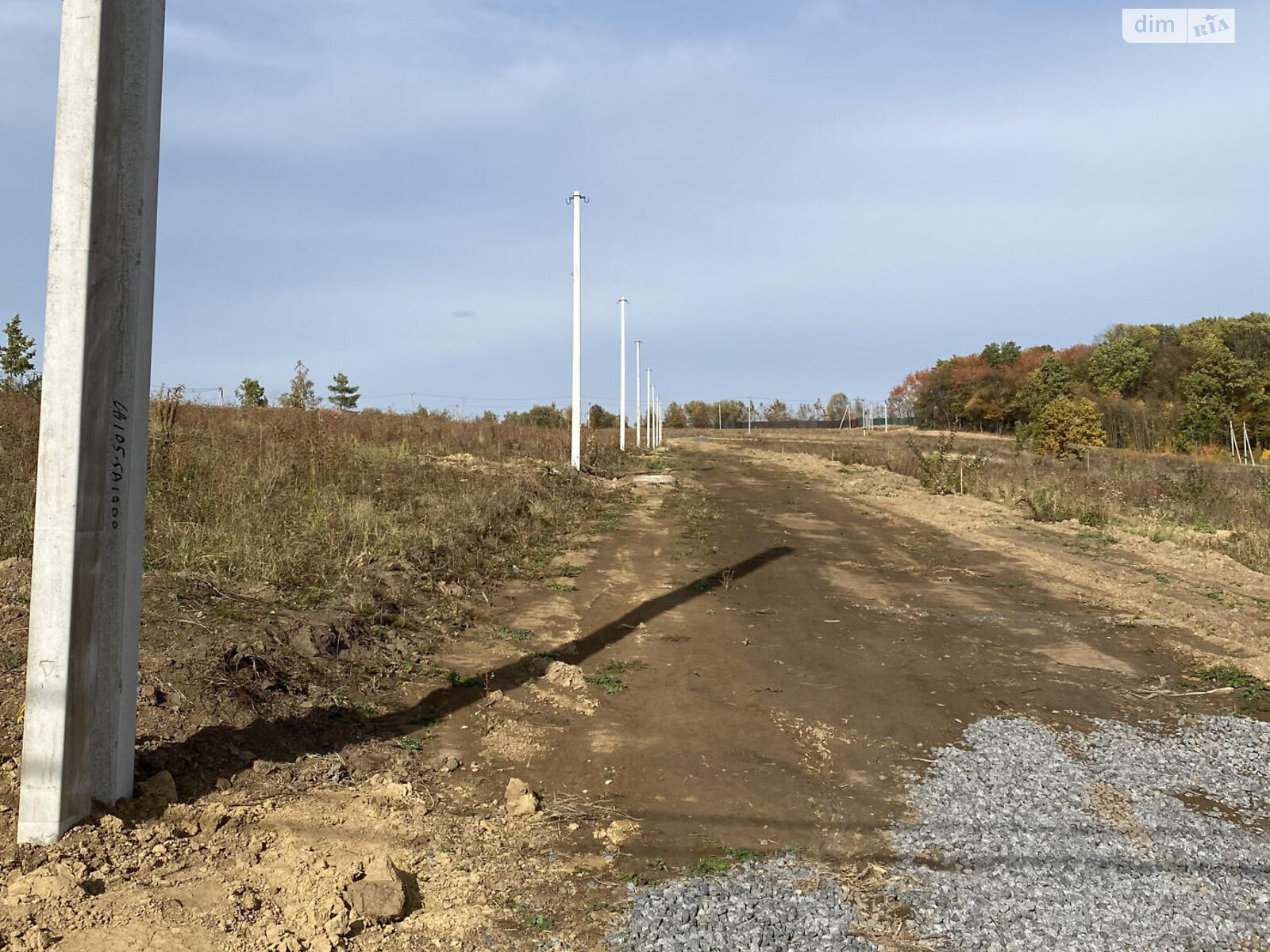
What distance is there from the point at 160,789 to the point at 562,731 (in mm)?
2307

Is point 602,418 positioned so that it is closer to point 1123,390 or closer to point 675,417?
point 675,417

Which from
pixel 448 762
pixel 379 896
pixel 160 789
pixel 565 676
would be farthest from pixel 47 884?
pixel 565 676

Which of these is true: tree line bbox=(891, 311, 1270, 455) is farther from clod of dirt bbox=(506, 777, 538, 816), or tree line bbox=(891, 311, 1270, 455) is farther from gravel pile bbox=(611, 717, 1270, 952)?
clod of dirt bbox=(506, 777, 538, 816)

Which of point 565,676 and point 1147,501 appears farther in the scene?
point 1147,501

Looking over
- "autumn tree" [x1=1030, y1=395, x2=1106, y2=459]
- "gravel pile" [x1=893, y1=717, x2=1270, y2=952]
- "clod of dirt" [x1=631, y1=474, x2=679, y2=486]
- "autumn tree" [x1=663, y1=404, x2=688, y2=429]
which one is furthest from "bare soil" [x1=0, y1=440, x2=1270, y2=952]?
"autumn tree" [x1=663, y1=404, x2=688, y2=429]

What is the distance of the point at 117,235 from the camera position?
3.43 m

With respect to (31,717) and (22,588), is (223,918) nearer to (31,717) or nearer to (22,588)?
(31,717)

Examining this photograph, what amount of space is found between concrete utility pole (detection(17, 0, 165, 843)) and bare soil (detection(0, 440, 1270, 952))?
36 centimetres

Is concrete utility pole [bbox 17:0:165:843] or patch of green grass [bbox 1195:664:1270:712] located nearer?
concrete utility pole [bbox 17:0:165:843]

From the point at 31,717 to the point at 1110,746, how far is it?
18.6ft

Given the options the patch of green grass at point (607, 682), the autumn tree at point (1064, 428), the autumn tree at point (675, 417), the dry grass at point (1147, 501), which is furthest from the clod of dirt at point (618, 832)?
the autumn tree at point (675, 417)

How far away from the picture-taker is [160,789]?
3.80m

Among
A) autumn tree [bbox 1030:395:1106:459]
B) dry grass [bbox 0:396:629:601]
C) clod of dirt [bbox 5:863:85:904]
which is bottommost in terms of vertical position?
clod of dirt [bbox 5:863:85:904]

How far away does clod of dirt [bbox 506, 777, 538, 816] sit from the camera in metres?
4.20
